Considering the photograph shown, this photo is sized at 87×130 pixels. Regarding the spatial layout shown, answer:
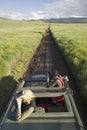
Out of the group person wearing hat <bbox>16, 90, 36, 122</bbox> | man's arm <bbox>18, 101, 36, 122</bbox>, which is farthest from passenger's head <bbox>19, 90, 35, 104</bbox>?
man's arm <bbox>18, 101, 36, 122</bbox>

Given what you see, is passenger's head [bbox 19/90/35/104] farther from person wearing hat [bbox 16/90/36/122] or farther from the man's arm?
the man's arm

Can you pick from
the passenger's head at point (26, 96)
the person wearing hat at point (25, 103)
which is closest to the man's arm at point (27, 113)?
the person wearing hat at point (25, 103)

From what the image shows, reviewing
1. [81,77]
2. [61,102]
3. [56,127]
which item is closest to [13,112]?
[56,127]

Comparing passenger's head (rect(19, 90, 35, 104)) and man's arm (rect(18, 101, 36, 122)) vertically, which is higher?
passenger's head (rect(19, 90, 35, 104))

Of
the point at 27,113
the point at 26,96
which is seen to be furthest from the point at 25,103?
the point at 26,96

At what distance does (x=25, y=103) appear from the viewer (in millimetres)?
5703

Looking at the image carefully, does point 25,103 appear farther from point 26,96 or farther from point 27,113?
point 26,96

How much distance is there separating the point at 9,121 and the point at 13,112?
13.7 inches

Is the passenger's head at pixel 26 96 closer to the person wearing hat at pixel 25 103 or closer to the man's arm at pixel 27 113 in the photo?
the person wearing hat at pixel 25 103

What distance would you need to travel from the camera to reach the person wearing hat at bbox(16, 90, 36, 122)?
536 cm

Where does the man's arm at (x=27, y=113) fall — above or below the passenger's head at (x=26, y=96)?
below

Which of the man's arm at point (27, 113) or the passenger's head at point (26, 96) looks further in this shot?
the man's arm at point (27, 113)

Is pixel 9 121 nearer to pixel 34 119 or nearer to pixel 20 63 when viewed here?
pixel 34 119

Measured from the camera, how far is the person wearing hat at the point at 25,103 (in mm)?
5363
